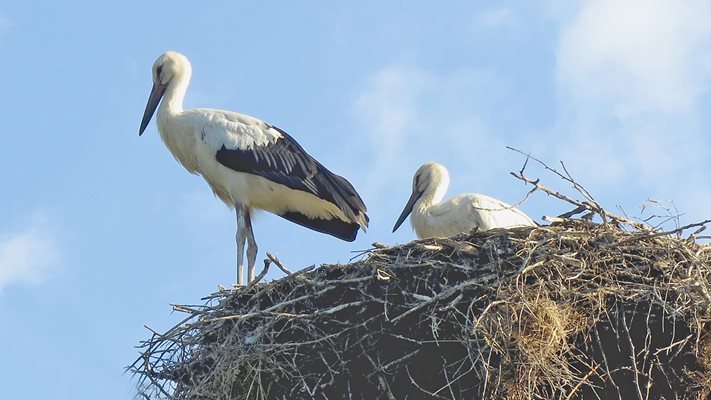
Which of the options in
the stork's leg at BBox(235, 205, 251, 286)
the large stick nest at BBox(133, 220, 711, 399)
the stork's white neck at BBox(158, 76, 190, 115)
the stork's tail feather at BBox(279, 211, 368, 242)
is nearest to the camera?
the large stick nest at BBox(133, 220, 711, 399)

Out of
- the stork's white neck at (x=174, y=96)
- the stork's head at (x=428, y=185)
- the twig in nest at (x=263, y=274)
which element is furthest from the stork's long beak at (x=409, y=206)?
the twig in nest at (x=263, y=274)

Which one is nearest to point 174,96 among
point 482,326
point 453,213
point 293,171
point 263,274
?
point 293,171

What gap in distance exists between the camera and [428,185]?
390 inches

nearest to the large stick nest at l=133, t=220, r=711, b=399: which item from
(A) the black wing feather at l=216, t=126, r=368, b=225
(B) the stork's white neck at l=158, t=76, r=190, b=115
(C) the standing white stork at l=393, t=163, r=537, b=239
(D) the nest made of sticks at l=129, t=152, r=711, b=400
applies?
(D) the nest made of sticks at l=129, t=152, r=711, b=400

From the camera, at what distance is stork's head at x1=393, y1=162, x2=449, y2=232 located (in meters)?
9.82

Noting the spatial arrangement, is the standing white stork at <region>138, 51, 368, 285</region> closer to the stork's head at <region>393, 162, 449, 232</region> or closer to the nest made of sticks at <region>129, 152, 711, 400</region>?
the stork's head at <region>393, 162, 449, 232</region>

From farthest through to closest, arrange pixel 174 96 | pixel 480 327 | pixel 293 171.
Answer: pixel 174 96 → pixel 293 171 → pixel 480 327

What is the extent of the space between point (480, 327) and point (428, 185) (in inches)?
128

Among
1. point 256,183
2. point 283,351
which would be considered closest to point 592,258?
point 283,351

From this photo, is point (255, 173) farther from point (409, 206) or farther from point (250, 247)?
A: point (409, 206)

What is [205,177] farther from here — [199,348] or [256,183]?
[199,348]

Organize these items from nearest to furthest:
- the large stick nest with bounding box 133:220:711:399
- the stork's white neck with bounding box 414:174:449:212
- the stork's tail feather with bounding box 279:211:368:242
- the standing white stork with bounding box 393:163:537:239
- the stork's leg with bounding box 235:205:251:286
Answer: the large stick nest with bounding box 133:220:711:399 < the standing white stork with bounding box 393:163:537:239 < the stork's leg with bounding box 235:205:251:286 < the stork's tail feather with bounding box 279:211:368:242 < the stork's white neck with bounding box 414:174:449:212

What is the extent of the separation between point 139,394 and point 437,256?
154cm

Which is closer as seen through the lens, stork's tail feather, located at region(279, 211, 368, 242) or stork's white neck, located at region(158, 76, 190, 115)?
stork's tail feather, located at region(279, 211, 368, 242)
